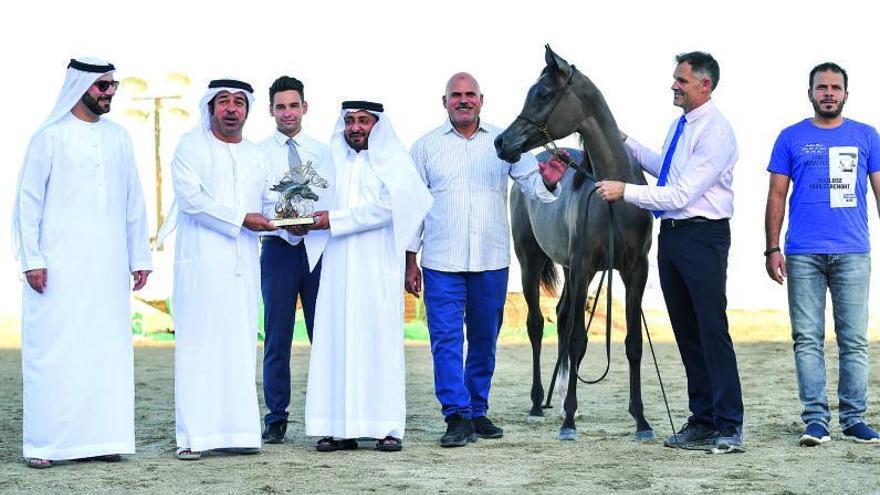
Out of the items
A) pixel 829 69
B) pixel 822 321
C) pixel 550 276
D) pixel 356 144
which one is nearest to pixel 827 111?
pixel 829 69

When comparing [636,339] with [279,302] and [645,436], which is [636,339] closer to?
[645,436]

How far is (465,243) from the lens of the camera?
25.2ft

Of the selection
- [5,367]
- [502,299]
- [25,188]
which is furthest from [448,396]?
[5,367]

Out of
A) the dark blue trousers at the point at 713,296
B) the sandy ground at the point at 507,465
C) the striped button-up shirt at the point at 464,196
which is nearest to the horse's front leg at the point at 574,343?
the sandy ground at the point at 507,465

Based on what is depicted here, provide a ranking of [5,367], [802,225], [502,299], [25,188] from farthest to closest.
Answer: [5,367], [502,299], [802,225], [25,188]

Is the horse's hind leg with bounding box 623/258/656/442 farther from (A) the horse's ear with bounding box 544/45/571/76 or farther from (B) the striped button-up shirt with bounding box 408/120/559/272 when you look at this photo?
(A) the horse's ear with bounding box 544/45/571/76

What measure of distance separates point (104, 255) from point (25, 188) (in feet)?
1.76

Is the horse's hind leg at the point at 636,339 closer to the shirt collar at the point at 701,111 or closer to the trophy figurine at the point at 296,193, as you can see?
the shirt collar at the point at 701,111

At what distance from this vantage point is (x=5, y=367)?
13828mm

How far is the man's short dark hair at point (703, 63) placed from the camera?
7.12 meters

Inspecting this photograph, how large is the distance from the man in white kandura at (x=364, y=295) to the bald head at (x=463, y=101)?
53 centimetres

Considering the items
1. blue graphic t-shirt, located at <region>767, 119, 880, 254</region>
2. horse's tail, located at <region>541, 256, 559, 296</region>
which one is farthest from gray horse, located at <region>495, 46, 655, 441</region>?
horse's tail, located at <region>541, 256, 559, 296</region>

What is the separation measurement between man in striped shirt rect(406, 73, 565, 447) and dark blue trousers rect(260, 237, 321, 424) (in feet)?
2.34

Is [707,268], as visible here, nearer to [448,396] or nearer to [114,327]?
[448,396]
